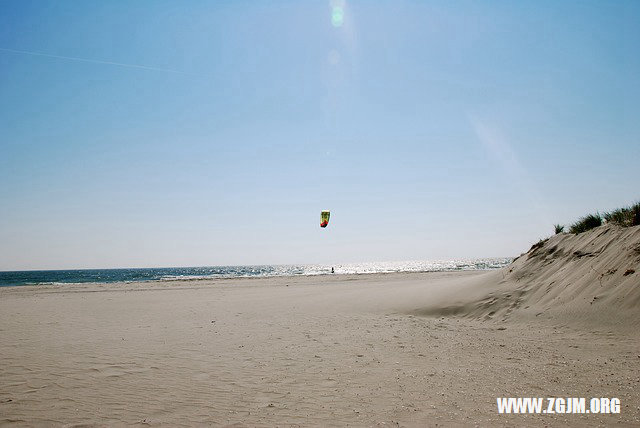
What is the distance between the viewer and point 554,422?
459cm

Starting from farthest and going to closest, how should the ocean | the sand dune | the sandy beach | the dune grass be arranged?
the ocean < the dune grass < the sand dune < the sandy beach

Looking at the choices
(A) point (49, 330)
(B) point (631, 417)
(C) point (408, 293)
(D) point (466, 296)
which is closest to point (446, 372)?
(B) point (631, 417)

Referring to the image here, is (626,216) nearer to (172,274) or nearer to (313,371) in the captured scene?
(313,371)

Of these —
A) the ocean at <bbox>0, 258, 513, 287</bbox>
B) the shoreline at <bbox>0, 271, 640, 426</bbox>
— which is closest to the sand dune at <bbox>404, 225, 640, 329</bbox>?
the shoreline at <bbox>0, 271, 640, 426</bbox>

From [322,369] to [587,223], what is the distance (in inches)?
502

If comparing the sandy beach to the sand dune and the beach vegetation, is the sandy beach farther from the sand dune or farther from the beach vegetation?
the beach vegetation

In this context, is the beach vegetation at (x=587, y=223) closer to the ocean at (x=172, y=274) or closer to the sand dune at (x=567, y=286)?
the sand dune at (x=567, y=286)

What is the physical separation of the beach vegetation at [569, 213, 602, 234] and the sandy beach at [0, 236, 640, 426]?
5.45 metres

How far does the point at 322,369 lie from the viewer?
23.2 feet

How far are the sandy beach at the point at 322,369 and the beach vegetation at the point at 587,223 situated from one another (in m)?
5.45

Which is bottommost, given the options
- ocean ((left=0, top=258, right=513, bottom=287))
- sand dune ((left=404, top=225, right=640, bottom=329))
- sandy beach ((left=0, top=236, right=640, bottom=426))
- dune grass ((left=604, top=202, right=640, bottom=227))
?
ocean ((left=0, top=258, right=513, bottom=287))

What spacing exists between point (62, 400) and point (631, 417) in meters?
7.99

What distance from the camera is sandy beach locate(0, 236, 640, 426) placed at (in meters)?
5.14

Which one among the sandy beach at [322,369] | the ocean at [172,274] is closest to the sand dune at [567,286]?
the sandy beach at [322,369]
